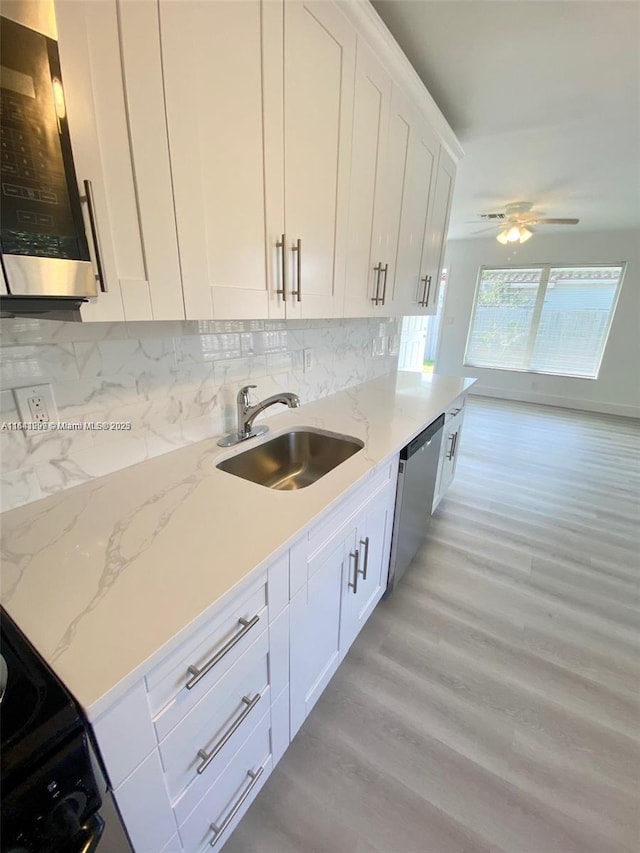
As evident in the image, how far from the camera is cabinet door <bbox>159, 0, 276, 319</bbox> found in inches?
30.6

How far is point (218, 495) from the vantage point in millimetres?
1024

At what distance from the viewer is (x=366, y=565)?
56.0 inches

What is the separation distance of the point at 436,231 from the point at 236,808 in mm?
2806

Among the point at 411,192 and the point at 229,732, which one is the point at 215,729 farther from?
the point at 411,192

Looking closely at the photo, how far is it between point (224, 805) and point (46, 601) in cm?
73

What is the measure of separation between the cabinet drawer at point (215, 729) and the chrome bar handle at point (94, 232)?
88 centimetres

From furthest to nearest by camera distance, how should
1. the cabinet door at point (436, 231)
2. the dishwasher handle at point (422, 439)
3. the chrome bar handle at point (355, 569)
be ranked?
the cabinet door at point (436, 231)
the dishwasher handle at point (422, 439)
the chrome bar handle at point (355, 569)

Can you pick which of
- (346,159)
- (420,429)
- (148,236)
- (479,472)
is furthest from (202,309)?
(479,472)

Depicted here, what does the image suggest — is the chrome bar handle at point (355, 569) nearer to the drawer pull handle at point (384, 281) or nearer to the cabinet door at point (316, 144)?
the cabinet door at point (316, 144)

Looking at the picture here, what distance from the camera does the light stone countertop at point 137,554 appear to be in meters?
0.57

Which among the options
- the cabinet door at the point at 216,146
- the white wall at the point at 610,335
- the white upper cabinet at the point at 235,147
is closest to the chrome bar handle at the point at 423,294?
the white upper cabinet at the point at 235,147

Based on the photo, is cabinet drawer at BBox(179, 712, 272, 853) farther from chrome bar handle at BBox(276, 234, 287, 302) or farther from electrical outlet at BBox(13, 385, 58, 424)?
chrome bar handle at BBox(276, 234, 287, 302)

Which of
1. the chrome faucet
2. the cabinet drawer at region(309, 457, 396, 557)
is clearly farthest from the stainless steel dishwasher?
the chrome faucet

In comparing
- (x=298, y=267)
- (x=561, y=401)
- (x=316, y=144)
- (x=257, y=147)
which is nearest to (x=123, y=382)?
(x=298, y=267)
